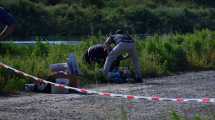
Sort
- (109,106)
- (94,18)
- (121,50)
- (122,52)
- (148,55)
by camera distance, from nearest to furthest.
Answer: (109,106) → (121,50) → (122,52) → (148,55) → (94,18)

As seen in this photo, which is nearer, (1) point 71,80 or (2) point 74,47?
(1) point 71,80

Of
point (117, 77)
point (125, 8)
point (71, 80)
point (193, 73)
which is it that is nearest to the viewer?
point (71, 80)

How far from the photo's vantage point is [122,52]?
20250 millimetres

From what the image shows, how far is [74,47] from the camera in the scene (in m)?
23.6

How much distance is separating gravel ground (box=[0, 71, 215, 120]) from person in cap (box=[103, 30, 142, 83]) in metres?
1.02

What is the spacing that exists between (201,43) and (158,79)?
4.79 m

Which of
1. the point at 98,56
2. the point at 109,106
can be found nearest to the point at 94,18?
the point at 98,56

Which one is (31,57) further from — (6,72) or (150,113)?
(150,113)

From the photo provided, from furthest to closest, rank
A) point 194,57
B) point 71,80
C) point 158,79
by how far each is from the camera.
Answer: point 194,57 < point 158,79 < point 71,80

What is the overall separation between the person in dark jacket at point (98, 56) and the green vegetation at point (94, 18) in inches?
1102

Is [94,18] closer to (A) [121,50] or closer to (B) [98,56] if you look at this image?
(B) [98,56]

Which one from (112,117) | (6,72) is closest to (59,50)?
(6,72)

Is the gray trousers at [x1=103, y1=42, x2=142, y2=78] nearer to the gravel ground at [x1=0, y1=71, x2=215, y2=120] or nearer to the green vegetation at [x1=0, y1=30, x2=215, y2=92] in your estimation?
the green vegetation at [x1=0, y1=30, x2=215, y2=92]

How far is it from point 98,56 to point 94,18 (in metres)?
37.2
